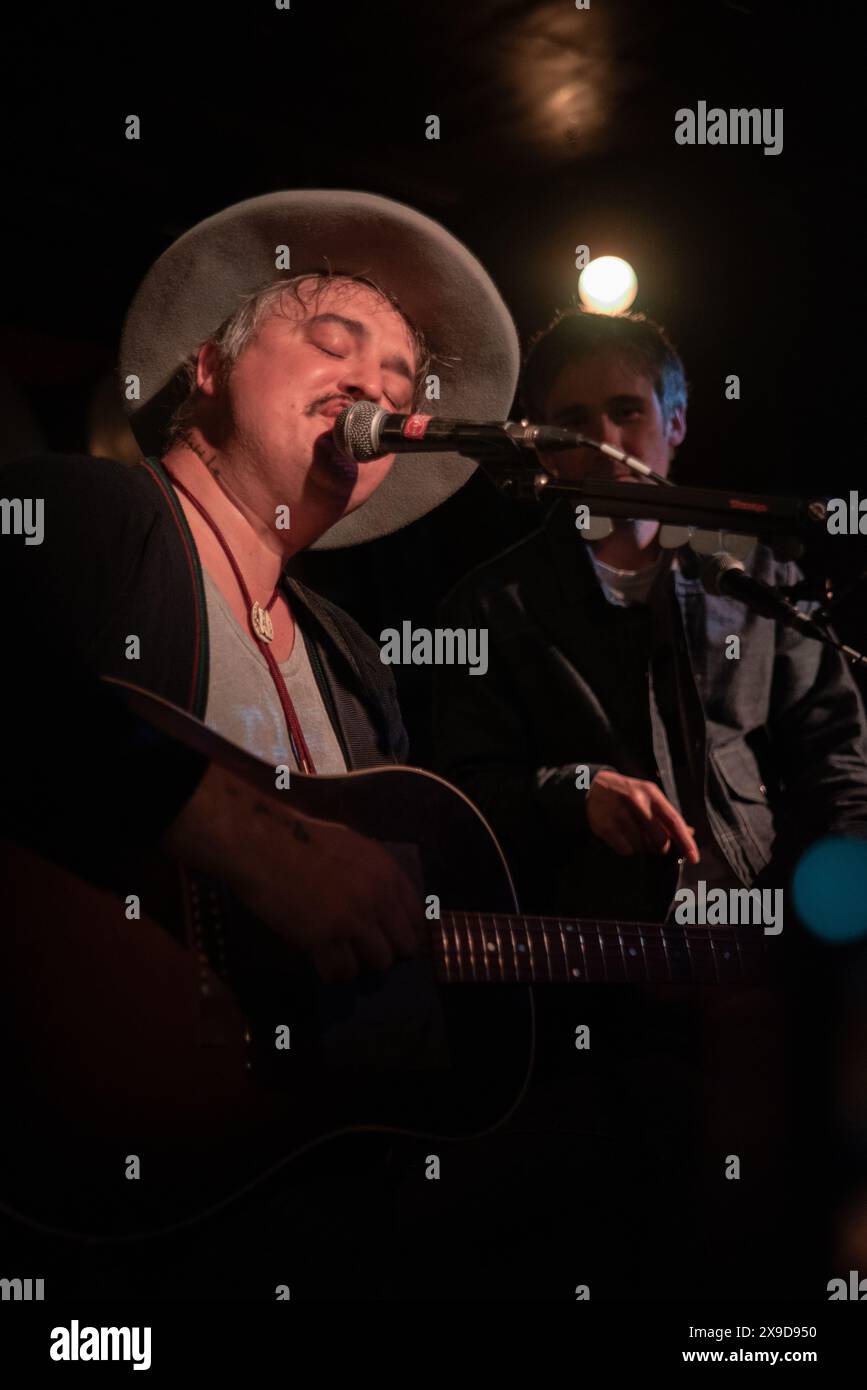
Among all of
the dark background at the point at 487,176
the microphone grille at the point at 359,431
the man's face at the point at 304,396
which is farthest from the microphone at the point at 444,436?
the dark background at the point at 487,176

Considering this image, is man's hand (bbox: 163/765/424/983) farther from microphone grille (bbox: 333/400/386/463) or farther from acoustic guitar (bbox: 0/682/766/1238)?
microphone grille (bbox: 333/400/386/463)

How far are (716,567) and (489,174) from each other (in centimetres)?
199

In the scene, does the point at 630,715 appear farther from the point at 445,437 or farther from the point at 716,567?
the point at 445,437

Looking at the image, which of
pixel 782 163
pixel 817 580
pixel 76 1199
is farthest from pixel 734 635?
pixel 76 1199

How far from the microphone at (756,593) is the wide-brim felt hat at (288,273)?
26.5 inches

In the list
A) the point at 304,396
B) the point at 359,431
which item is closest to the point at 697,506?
the point at 359,431

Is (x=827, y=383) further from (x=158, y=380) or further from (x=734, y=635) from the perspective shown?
(x=158, y=380)

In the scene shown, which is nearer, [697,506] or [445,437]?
[445,437]

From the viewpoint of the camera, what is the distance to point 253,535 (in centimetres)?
185

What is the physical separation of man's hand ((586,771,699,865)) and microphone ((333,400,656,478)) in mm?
663

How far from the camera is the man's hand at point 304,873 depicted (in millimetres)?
1340

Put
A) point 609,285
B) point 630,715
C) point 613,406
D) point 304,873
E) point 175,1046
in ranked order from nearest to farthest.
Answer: point 175,1046 < point 304,873 < point 630,715 < point 613,406 < point 609,285

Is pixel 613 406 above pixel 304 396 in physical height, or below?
above
